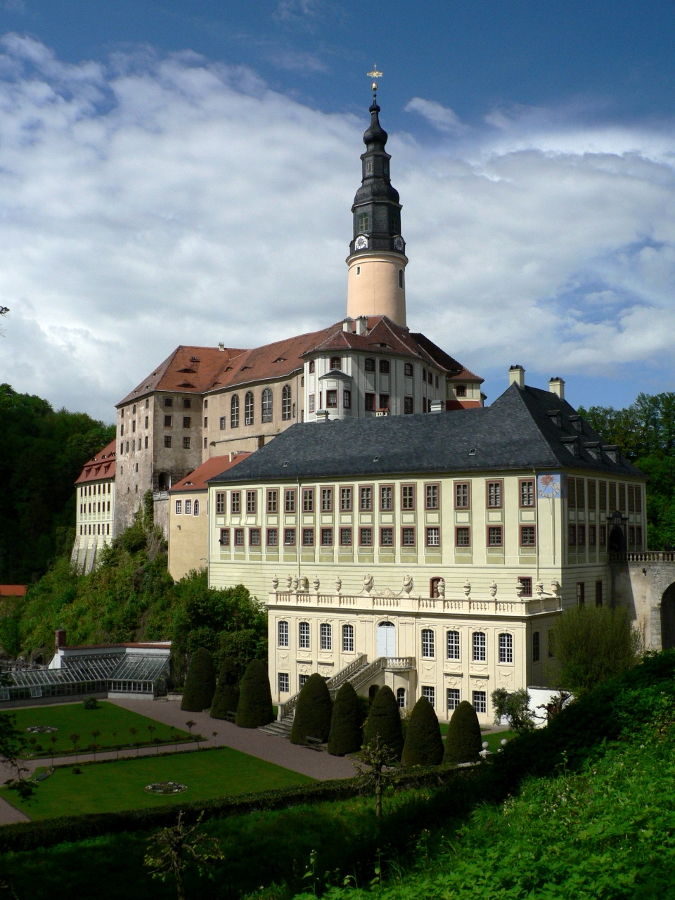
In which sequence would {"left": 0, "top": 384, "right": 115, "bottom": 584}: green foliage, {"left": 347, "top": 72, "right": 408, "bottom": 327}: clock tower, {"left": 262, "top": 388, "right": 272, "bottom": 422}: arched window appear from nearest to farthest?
1. {"left": 262, "top": 388, "right": 272, "bottom": 422}: arched window
2. {"left": 347, "top": 72, "right": 408, "bottom": 327}: clock tower
3. {"left": 0, "top": 384, "right": 115, "bottom": 584}: green foliage

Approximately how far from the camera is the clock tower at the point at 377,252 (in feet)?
258

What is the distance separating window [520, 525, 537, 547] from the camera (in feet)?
153

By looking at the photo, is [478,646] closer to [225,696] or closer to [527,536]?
[527,536]

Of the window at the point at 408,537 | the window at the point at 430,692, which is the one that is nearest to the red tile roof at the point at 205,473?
the window at the point at 408,537

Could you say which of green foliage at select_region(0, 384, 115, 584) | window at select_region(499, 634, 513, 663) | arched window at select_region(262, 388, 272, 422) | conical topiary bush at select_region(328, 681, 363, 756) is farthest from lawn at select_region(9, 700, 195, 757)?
green foliage at select_region(0, 384, 115, 584)

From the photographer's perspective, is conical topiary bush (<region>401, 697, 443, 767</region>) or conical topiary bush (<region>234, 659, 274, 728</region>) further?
conical topiary bush (<region>234, 659, 274, 728</region>)

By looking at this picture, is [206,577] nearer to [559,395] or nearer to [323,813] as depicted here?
[559,395]

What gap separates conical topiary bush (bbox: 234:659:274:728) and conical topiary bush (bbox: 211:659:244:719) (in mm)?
1311

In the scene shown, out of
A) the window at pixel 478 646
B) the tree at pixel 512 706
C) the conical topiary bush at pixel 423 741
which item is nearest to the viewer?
the conical topiary bush at pixel 423 741

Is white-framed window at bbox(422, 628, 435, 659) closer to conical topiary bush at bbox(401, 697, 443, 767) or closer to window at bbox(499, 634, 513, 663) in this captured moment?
window at bbox(499, 634, 513, 663)

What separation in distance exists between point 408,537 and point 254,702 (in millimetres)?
12396

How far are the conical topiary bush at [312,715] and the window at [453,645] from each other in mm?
6138

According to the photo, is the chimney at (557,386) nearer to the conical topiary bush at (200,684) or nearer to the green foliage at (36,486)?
the conical topiary bush at (200,684)

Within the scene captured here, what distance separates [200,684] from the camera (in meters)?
50.0
